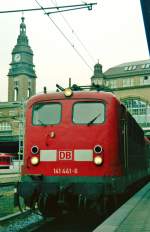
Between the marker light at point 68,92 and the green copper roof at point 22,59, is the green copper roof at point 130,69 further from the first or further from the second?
the marker light at point 68,92

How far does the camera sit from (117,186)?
36.1ft

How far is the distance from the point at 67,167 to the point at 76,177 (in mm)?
320

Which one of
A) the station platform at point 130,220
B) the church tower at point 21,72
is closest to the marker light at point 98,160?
the station platform at point 130,220

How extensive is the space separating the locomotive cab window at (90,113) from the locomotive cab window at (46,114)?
435 mm

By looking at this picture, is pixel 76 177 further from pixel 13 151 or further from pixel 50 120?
pixel 13 151

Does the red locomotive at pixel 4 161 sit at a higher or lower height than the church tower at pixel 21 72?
lower

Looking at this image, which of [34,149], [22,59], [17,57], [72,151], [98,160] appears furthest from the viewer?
[17,57]

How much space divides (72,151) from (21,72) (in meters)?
130

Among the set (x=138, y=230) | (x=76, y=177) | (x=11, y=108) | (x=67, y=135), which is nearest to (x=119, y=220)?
(x=138, y=230)

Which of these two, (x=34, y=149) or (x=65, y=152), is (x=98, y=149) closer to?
(x=65, y=152)

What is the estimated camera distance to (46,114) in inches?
452

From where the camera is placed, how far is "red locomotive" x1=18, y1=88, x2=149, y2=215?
10531 millimetres

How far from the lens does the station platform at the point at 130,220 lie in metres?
7.95

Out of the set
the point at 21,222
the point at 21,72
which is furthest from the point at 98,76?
the point at 21,222
